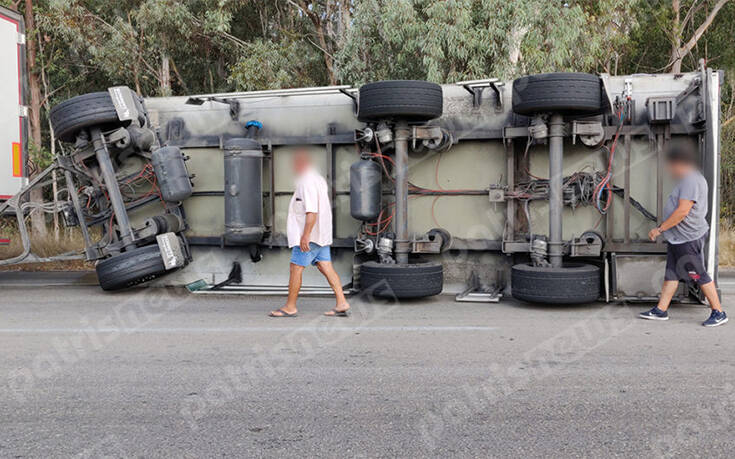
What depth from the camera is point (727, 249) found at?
1215 centimetres

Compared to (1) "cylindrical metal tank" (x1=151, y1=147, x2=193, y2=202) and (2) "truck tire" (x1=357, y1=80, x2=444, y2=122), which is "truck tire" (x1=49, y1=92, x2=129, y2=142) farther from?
(2) "truck tire" (x1=357, y1=80, x2=444, y2=122)

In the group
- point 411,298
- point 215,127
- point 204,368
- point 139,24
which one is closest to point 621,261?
point 411,298

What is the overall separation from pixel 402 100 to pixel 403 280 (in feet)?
6.42

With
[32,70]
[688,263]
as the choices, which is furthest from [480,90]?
[32,70]

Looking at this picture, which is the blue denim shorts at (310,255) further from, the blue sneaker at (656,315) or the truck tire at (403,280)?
the blue sneaker at (656,315)

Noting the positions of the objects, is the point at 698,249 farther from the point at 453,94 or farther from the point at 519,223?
the point at 453,94

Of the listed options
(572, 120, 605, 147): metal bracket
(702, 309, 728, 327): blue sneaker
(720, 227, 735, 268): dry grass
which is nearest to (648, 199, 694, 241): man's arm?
(702, 309, 728, 327): blue sneaker

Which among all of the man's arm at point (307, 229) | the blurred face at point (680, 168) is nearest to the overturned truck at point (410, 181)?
the blurred face at point (680, 168)

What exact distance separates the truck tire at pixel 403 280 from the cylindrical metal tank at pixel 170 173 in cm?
260

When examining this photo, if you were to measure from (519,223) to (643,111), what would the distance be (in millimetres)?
1806

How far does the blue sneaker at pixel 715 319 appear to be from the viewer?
625cm

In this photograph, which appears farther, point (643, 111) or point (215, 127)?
point (215, 127)

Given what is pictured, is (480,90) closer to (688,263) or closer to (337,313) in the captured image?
(688,263)

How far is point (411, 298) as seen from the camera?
7.75 meters
